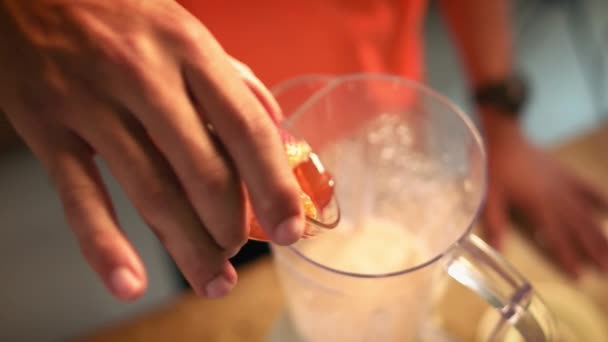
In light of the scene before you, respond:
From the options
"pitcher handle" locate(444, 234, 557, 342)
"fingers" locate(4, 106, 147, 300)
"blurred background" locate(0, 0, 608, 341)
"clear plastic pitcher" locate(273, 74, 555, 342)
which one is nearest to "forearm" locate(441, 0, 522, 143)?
"blurred background" locate(0, 0, 608, 341)

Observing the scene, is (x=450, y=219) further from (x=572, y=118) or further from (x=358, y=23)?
(x=572, y=118)

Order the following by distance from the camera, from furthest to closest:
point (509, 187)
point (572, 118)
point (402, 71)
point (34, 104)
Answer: point (572, 118) → point (509, 187) → point (402, 71) → point (34, 104)

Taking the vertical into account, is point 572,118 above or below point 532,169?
below

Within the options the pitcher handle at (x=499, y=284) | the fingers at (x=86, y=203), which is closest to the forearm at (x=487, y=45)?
the pitcher handle at (x=499, y=284)

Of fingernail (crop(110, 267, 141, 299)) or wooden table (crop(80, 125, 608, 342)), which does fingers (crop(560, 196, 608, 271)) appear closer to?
wooden table (crop(80, 125, 608, 342))

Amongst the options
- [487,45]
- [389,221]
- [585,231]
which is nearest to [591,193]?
[585,231]

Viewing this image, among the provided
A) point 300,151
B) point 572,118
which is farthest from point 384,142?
point 572,118

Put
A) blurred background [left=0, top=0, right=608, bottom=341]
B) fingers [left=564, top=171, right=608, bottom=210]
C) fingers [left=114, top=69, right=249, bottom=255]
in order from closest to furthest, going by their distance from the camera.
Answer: fingers [left=114, top=69, right=249, bottom=255] → fingers [left=564, top=171, right=608, bottom=210] → blurred background [left=0, top=0, right=608, bottom=341]

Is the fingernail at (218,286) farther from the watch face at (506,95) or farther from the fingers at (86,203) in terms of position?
the watch face at (506,95)
